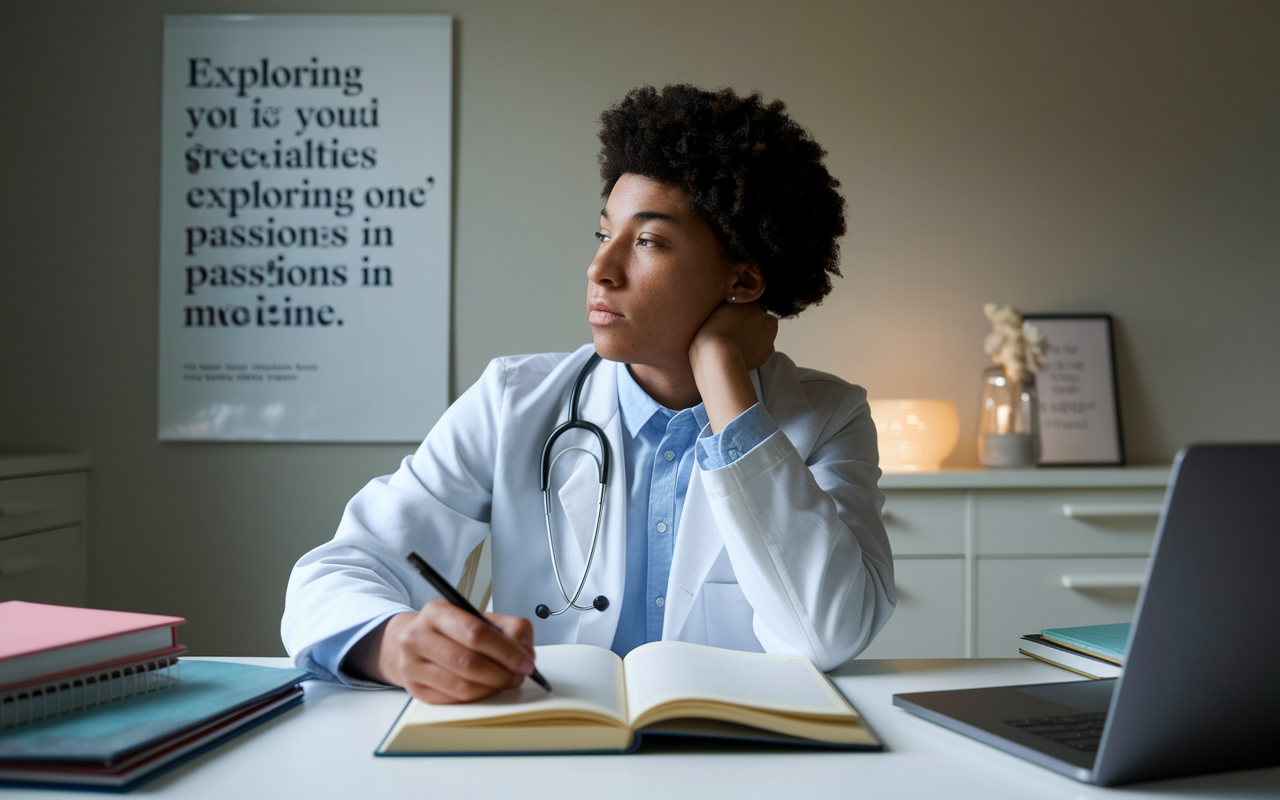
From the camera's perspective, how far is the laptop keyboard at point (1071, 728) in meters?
Result: 0.65

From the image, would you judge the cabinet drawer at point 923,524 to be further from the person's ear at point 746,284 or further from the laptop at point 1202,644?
the laptop at point 1202,644

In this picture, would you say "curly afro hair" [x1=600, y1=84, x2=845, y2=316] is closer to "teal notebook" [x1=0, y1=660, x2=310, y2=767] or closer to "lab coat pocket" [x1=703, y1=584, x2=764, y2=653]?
"lab coat pocket" [x1=703, y1=584, x2=764, y2=653]

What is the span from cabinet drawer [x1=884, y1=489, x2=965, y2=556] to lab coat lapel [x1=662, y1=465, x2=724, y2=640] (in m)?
1.20

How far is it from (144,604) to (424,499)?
6.28 feet

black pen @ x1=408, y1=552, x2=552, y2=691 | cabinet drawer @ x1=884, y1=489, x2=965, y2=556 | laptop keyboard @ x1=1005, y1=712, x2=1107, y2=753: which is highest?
black pen @ x1=408, y1=552, x2=552, y2=691

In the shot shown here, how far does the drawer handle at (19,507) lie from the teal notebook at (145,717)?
5.67ft

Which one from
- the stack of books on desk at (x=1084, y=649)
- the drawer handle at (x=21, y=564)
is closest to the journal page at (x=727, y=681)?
the stack of books on desk at (x=1084, y=649)

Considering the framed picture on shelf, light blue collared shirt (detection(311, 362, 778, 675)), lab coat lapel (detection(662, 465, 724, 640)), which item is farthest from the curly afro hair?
the framed picture on shelf

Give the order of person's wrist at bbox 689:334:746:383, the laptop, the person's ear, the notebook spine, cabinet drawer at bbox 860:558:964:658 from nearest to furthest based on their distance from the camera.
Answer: the laptop
the notebook spine
person's wrist at bbox 689:334:746:383
the person's ear
cabinet drawer at bbox 860:558:964:658

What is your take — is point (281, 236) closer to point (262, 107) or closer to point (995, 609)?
point (262, 107)

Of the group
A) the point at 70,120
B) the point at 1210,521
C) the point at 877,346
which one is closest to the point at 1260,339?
the point at 877,346

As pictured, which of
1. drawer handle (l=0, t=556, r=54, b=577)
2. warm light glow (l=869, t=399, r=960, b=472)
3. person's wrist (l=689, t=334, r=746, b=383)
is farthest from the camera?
warm light glow (l=869, t=399, r=960, b=472)

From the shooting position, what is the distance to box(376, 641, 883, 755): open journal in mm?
643

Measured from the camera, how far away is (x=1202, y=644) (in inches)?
21.9
